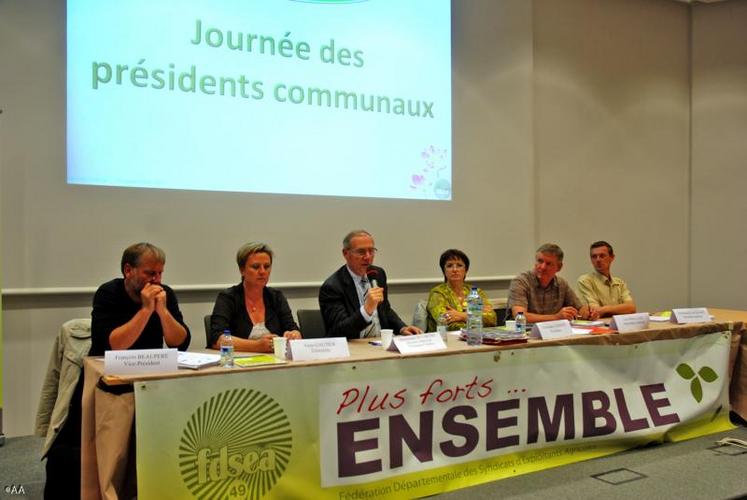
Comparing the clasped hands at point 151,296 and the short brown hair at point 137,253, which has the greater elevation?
the short brown hair at point 137,253

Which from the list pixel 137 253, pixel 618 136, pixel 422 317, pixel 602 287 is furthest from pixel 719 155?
pixel 137 253

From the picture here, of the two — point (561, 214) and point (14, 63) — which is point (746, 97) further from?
point (14, 63)

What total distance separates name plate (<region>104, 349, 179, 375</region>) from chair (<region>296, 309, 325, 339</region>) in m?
1.29

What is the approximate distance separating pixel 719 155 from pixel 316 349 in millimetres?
4898

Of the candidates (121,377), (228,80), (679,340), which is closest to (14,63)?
(228,80)

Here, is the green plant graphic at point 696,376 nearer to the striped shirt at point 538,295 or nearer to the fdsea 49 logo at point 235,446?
the striped shirt at point 538,295

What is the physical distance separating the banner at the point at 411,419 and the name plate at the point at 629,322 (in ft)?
0.34

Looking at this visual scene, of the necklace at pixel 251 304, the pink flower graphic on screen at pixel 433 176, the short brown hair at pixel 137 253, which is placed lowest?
the necklace at pixel 251 304

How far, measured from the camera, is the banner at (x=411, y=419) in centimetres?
197

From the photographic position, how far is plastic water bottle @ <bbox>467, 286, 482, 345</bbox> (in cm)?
258

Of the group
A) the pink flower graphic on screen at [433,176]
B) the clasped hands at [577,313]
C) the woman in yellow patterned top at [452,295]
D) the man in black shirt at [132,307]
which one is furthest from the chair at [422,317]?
the man in black shirt at [132,307]

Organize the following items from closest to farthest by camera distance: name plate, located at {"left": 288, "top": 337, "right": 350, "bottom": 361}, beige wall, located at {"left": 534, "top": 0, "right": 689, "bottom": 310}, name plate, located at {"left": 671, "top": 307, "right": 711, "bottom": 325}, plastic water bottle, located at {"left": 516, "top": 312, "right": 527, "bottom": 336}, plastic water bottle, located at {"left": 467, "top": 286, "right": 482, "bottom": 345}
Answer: name plate, located at {"left": 288, "top": 337, "right": 350, "bottom": 361} → plastic water bottle, located at {"left": 467, "top": 286, "right": 482, "bottom": 345} → plastic water bottle, located at {"left": 516, "top": 312, "right": 527, "bottom": 336} → name plate, located at {"left": 671, "top": 307, "right": 711, "bottom": 325} → beige wall, located at {"left": 534, "top": 0, "right": 689, "bottom": 310}

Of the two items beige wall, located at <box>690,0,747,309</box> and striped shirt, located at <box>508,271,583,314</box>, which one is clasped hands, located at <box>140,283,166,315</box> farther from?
beige wall, located at <box>690,0,747,309</box>

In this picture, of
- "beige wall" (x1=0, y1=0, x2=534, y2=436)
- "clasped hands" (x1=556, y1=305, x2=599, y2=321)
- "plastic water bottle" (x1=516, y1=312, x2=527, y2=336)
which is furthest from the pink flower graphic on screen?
"plastic water bottle" (x1=516, y1=312, x2=527, y2=336)
